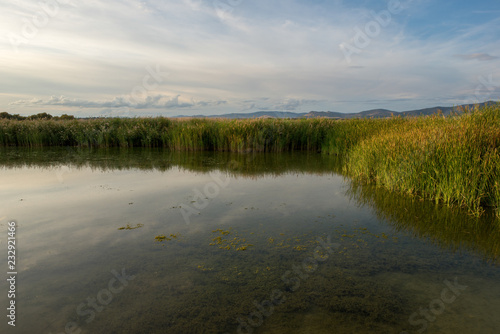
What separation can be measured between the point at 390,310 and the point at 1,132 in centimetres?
2028

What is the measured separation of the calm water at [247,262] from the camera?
250 centimetres

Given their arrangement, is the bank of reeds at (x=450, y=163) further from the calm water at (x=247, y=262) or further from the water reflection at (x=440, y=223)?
the calm water at (x=247, y=262)

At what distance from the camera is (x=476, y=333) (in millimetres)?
2359

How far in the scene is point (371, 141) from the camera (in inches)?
348

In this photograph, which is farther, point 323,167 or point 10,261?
point 323,167

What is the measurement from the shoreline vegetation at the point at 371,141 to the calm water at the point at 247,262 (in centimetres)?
56

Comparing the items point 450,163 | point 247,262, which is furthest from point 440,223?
point 247,262

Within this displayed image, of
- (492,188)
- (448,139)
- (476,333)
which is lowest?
(476,333)

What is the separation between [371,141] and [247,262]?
22.0 ft

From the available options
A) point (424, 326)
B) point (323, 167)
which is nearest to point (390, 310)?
point (424, 326)

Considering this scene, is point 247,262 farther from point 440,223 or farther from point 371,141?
point 371,141

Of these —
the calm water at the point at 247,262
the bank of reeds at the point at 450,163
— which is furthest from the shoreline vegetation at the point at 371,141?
the calm water at the point at 247,262

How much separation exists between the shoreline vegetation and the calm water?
0.56m

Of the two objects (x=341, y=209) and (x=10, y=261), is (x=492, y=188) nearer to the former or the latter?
(x=341, y=209)
